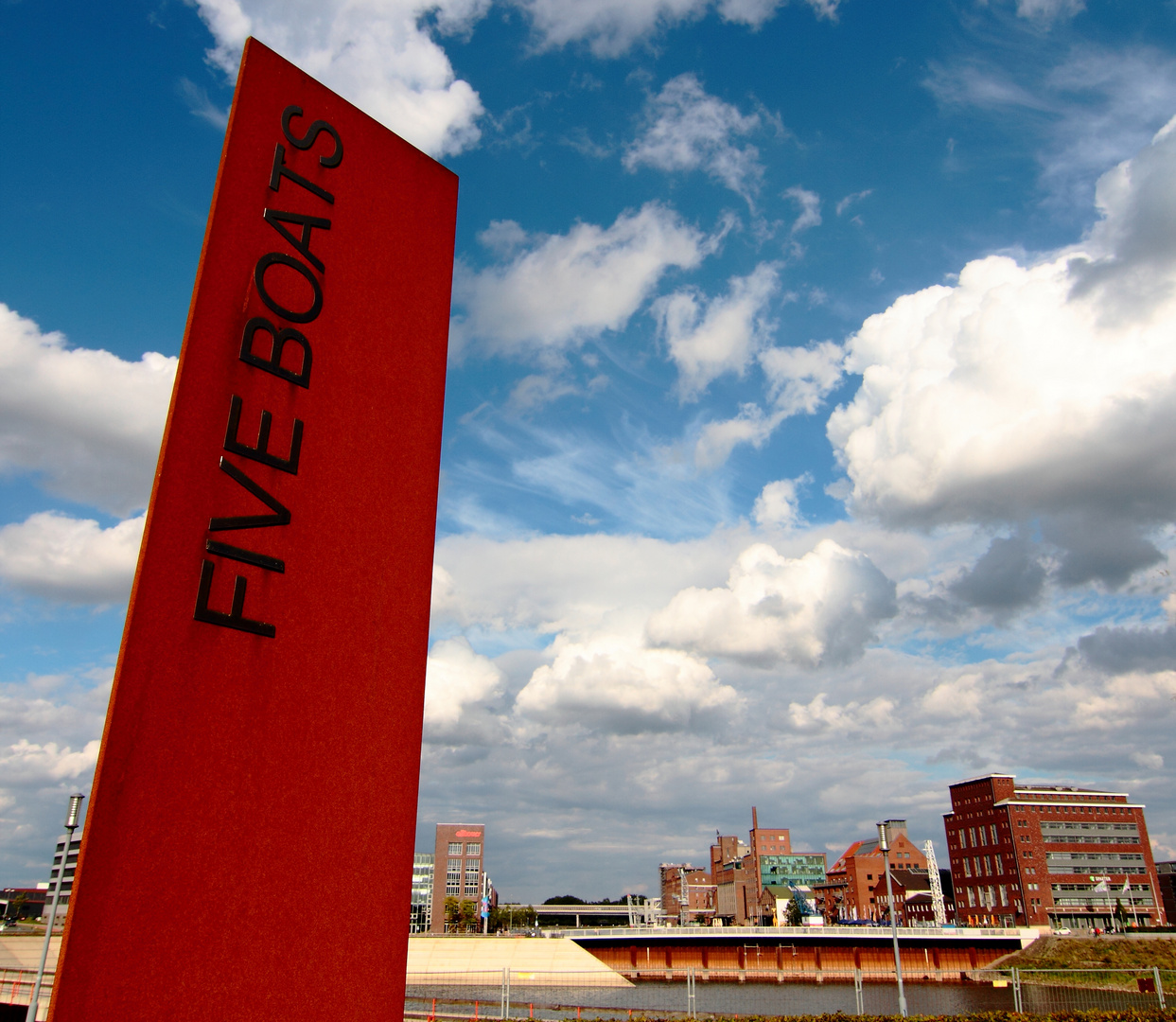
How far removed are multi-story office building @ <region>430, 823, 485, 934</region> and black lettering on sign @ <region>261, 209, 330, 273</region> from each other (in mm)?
151489

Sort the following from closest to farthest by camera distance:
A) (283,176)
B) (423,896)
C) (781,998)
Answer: (283,176)
(781,998)
(423,896)

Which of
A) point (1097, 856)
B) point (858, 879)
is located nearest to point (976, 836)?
point (1097, 856)

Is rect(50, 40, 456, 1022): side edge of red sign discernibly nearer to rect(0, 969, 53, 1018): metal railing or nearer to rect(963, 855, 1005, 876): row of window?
rect(0, 969, 53, 1018): metal railing

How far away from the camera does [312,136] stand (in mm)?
12922

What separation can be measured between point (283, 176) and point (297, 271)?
158 cm

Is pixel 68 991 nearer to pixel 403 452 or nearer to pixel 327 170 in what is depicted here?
pixel 403 452

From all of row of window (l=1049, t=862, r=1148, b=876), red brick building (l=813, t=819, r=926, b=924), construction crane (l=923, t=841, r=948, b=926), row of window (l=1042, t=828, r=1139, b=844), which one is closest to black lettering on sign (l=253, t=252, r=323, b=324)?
construction crane (l=923, t=841, r=948, b=926)

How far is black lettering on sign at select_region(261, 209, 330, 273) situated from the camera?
39.3 feet

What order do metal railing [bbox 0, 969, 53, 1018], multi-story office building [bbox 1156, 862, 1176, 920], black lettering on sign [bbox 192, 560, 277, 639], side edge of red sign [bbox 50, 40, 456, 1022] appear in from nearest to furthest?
side edge of red sign [bbox 50, 40, 456, 1022], black lettering on sign [bbox 192, 560, 277, 639], metal railing [bbox 0, 969, 53, 1018], multi-story office building [bbox 1156, 862, 1176, 920]

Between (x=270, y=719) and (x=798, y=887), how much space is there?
165 m

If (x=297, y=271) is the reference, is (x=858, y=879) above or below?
below

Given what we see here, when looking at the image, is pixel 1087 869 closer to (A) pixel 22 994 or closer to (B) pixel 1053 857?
(B) pixel 1053 857

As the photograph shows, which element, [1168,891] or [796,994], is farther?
[1168,891]

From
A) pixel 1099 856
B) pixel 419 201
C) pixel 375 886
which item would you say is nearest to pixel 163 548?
pixel 375 886
